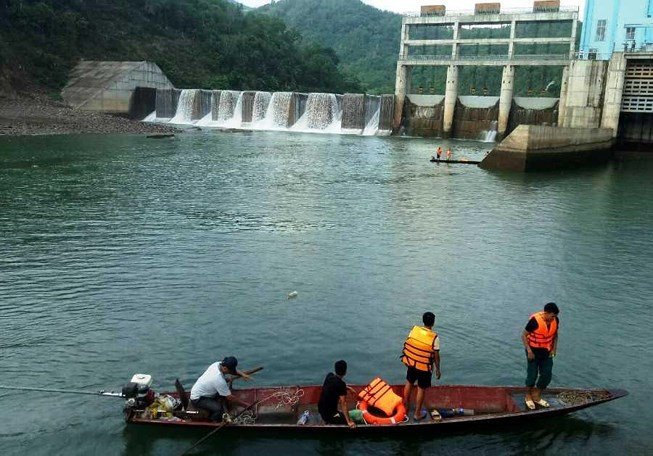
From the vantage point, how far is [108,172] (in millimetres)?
32438

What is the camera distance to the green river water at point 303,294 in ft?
30.1

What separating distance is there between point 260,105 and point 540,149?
3820 cm

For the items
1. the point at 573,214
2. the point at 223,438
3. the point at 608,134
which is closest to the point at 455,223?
the point at 573,214

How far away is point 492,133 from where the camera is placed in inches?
2281

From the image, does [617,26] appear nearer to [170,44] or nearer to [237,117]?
[237,117]

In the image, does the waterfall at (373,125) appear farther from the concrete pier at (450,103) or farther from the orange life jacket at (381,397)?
the orange life jacket at (381,397)

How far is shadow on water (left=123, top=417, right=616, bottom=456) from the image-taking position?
8586mm

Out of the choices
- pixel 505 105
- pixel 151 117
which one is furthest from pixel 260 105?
pixel 505 105

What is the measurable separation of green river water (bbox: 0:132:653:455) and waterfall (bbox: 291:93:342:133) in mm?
36210

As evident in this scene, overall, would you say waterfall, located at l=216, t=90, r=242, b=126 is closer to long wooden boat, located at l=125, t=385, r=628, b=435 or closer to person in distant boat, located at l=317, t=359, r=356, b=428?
long wooden boat, located at l=125, t=385, r=628, b=435

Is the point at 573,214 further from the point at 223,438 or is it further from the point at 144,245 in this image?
the point at 223,438

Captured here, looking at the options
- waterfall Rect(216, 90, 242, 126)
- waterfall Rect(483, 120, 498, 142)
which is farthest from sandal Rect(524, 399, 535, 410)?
waterfall Rect(216, 90, 242, 126)

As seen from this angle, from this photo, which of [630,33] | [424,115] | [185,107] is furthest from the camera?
[185,107]

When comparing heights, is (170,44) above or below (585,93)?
above
